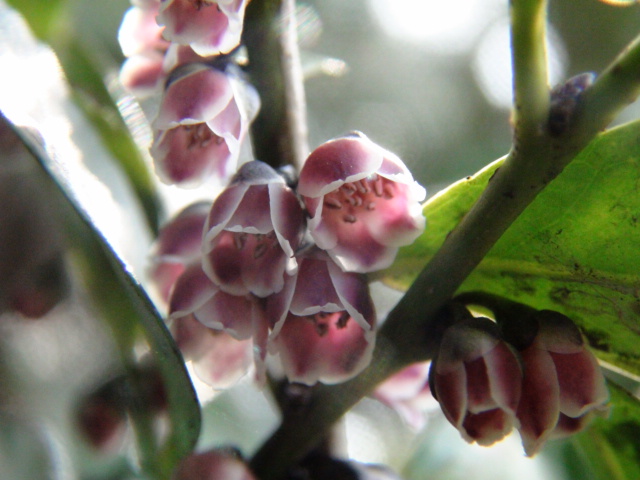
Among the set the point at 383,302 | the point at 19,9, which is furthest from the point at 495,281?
the point at 19,9

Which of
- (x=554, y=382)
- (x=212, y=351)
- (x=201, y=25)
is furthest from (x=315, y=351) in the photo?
(x=201, y=25)

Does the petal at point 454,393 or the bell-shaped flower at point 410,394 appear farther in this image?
the bell-shaped flower at point 410,394

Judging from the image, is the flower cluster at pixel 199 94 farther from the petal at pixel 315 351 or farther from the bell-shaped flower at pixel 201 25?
the petal at pixel 315 351

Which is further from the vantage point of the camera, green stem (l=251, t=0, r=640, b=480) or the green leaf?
the green leaf

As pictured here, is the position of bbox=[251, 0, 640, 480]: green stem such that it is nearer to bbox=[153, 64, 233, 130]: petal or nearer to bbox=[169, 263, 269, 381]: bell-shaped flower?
bbox=[169, 263, 269, 381]: bell-shaped flower

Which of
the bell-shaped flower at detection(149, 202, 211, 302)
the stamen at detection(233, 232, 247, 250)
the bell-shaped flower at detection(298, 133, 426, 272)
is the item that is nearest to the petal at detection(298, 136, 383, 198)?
the bell-shaped flower at detection(298, 133, 426, 272)

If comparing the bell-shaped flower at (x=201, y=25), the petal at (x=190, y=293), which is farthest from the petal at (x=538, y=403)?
the bell-shaped flower at (x=201, y=25)

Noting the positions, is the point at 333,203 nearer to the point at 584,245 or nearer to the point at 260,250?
the point at 260,250
